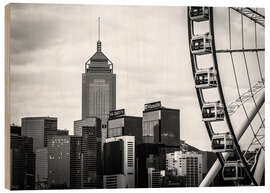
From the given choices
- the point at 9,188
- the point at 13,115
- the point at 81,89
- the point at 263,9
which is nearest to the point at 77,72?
the point at 81,89

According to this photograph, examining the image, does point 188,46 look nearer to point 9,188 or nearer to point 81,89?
point 81,89

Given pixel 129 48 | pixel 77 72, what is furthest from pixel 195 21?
pixel 77 72

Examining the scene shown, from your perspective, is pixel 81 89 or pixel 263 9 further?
pixel 263 9

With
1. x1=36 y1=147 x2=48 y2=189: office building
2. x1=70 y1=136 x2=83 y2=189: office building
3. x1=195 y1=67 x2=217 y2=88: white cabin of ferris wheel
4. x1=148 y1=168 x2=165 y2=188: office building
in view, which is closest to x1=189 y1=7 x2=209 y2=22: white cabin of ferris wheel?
x1=195 y1=67 x2=217 y2=88: white cabin of ferris wheel

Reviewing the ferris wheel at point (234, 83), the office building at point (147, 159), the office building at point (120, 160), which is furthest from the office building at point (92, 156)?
the ferris wheel at point (234, 83)

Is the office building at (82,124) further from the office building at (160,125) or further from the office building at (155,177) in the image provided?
the office building at (155,177)

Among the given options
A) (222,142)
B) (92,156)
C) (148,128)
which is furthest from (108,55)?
(222,142)

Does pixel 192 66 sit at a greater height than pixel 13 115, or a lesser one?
greater

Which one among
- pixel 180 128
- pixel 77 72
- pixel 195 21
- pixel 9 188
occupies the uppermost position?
pixel 195 21
